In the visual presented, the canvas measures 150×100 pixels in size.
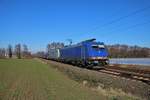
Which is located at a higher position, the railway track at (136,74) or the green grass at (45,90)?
the railway track at (136,74)

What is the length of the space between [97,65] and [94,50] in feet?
6.41

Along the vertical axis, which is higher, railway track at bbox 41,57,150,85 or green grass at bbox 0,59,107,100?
railway track at bbox 41,57,150,85

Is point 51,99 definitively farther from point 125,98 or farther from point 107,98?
point 125,98

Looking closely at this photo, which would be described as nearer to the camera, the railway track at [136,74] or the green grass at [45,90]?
the green grass at [45,90]

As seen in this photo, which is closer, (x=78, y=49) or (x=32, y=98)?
(x=32, y=98)

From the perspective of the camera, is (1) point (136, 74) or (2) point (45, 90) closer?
(2) point (45, 90)

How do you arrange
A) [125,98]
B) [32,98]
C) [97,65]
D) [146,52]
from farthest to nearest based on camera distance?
[146,52], [97,65], [32,98], [125,98]

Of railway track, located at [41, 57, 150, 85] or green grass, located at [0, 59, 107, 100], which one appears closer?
green grass, located at [0, 59, 107, 100]

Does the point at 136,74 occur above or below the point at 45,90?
above

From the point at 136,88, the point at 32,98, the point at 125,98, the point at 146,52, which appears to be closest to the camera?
the point at 125,98

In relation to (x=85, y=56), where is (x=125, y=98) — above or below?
below

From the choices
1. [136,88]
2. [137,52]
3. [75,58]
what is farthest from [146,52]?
[136,88]

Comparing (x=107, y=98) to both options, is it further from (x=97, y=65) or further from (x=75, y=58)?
(x=75, y=58)

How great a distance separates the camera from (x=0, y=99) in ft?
42.0
